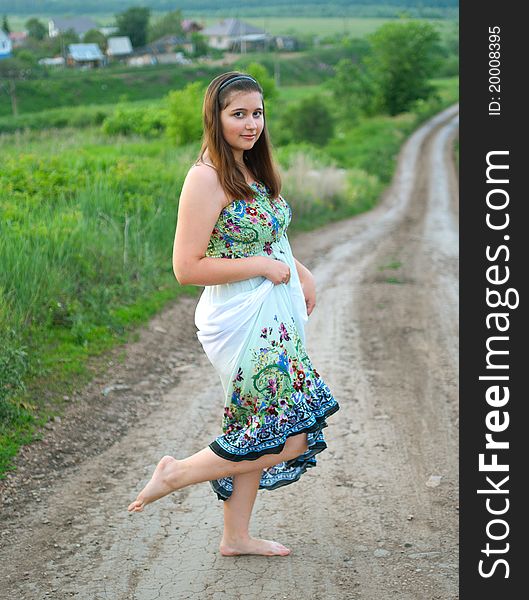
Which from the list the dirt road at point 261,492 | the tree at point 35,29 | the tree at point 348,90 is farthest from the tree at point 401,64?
the dirt road at point 261,492

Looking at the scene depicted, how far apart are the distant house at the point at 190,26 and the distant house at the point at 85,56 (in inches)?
252

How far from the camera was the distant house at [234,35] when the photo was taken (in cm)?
5347

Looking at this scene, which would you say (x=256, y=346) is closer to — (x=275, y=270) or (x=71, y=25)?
(x=275, y=270)

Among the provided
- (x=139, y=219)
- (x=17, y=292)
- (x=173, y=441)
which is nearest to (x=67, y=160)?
(x=139, y=219)

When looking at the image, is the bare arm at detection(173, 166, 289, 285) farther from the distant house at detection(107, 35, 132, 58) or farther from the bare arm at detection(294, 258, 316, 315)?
the distant house at detection(107, 35, 132, 58)

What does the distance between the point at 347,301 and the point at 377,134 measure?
3223cm

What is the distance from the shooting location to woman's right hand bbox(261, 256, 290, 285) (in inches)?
152

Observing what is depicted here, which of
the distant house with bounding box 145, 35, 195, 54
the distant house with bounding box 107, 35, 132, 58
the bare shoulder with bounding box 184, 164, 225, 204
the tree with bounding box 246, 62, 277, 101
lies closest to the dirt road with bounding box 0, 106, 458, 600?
the bare shoulder with bounding box 184, 164, 225, 204

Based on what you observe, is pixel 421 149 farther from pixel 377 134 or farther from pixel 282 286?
pixel 282 286

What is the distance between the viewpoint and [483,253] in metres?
3.47

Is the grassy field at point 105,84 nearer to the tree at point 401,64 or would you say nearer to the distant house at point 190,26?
the distant house at point 190,26

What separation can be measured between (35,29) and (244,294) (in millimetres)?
64521

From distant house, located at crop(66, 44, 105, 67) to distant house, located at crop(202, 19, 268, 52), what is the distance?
21.4ft

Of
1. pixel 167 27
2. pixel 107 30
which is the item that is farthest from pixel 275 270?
pixel 107 30
